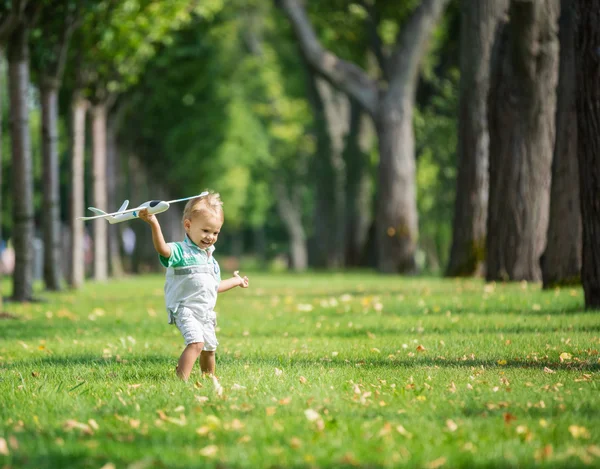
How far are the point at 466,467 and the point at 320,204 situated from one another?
35081 millimetres

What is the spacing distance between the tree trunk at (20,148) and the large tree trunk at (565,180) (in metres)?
7.76

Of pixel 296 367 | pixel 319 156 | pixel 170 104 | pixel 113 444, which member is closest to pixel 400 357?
pixel 296 367

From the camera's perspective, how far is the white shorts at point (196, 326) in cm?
683

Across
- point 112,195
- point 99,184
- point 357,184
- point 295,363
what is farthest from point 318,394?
point 357,184

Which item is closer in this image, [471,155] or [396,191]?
[471,155]

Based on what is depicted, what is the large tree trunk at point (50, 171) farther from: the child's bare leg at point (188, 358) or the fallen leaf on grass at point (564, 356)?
the fallen leaf on grass at point (564, 356)

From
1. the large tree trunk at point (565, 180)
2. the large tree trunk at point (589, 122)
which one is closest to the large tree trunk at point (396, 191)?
the large tree trunk at point (565, 180)

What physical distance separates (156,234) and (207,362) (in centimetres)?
105

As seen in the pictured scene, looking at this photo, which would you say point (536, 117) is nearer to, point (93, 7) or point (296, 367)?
point (93, 7)

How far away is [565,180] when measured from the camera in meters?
14.0

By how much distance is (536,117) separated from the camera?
16859 mm

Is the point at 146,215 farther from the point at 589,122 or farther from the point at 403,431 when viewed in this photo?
the point at 589,122

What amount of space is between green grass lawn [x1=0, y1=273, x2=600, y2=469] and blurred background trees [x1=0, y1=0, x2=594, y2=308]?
2.83 metres

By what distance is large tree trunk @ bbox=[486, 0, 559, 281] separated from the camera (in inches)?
654
